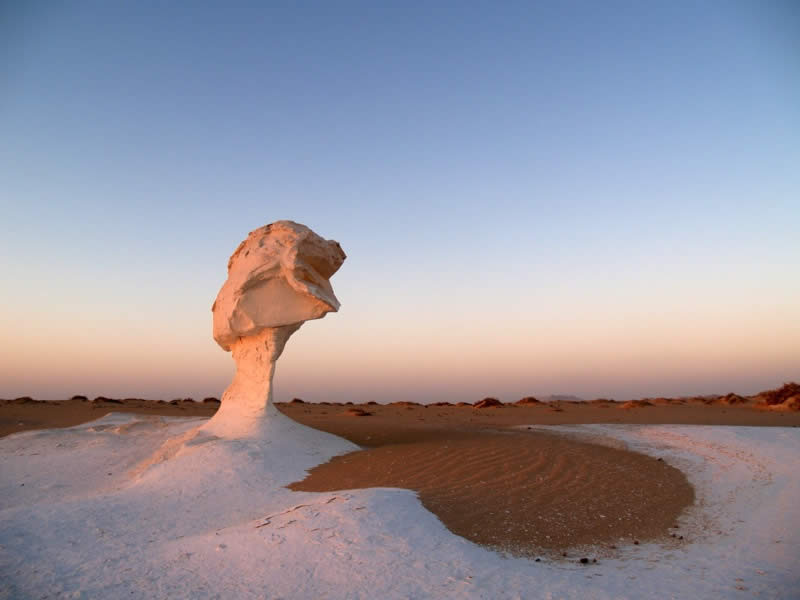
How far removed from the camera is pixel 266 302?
13523 millimetres

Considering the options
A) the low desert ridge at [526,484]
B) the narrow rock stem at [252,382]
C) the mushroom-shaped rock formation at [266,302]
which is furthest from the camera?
the narrow rock stem at [252,382]

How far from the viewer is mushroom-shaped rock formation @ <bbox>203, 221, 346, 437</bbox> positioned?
12969mm

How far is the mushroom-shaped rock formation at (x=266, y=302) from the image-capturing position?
511 inches

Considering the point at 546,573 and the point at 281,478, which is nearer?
the point at 546,573

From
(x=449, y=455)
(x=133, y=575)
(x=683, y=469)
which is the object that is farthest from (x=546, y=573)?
(x=683, y=469)

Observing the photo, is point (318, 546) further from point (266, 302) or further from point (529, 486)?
point (266, 302)

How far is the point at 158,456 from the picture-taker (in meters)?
11.8

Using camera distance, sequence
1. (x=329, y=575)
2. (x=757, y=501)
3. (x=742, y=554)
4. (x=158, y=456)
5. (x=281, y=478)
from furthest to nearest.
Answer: (x=158, y=456)
(x=281, y=478)
(x=757, y=501)
(x=742, y=554)
(x=329, y=575)

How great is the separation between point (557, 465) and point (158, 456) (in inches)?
347

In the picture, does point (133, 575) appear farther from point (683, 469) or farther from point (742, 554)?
point (683, 469)

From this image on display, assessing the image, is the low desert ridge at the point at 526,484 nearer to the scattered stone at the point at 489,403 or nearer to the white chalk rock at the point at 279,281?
the white chalk rock at the point at 279,281

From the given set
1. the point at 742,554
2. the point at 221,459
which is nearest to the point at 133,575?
the point at 221,459

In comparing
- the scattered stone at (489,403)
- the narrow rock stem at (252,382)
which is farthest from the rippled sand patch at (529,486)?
the scattered stone at (489,403)

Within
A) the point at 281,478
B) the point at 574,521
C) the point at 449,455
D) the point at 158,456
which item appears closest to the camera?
the point at 574,521
